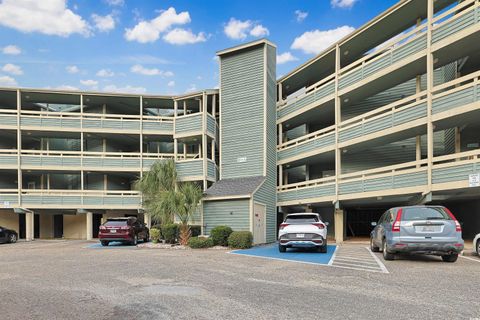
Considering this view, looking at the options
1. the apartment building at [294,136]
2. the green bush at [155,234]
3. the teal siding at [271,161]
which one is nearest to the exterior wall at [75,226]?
the apartment building at [294,136]

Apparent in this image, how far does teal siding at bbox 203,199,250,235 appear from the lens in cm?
2020

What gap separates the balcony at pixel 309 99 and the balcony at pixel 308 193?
4479 mm

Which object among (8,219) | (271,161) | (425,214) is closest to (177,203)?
(271,161)

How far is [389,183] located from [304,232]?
21.3 ft

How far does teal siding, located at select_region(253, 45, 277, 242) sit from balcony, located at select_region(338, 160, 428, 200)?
4314 millimetres

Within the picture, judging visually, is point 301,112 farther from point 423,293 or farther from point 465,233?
point 423,293

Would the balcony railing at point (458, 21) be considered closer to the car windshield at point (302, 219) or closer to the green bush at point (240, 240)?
the car windshield at point (302, 219)

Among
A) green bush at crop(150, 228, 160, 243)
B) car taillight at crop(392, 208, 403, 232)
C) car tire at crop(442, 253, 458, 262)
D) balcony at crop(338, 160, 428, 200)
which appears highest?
balcony at crop(338, 160, 428, 200)

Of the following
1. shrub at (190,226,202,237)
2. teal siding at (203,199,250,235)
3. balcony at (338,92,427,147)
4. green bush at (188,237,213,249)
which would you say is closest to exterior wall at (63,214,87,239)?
shrub at (190,226,202,237)

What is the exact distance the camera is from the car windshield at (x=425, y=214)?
10622 mm

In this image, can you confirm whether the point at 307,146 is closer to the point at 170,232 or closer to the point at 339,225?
the point at 339,225

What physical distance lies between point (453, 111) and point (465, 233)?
7.26m

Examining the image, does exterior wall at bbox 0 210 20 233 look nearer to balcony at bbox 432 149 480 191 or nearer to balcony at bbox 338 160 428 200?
balcony at bbox 338 160 428 200

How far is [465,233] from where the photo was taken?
19.0 m
